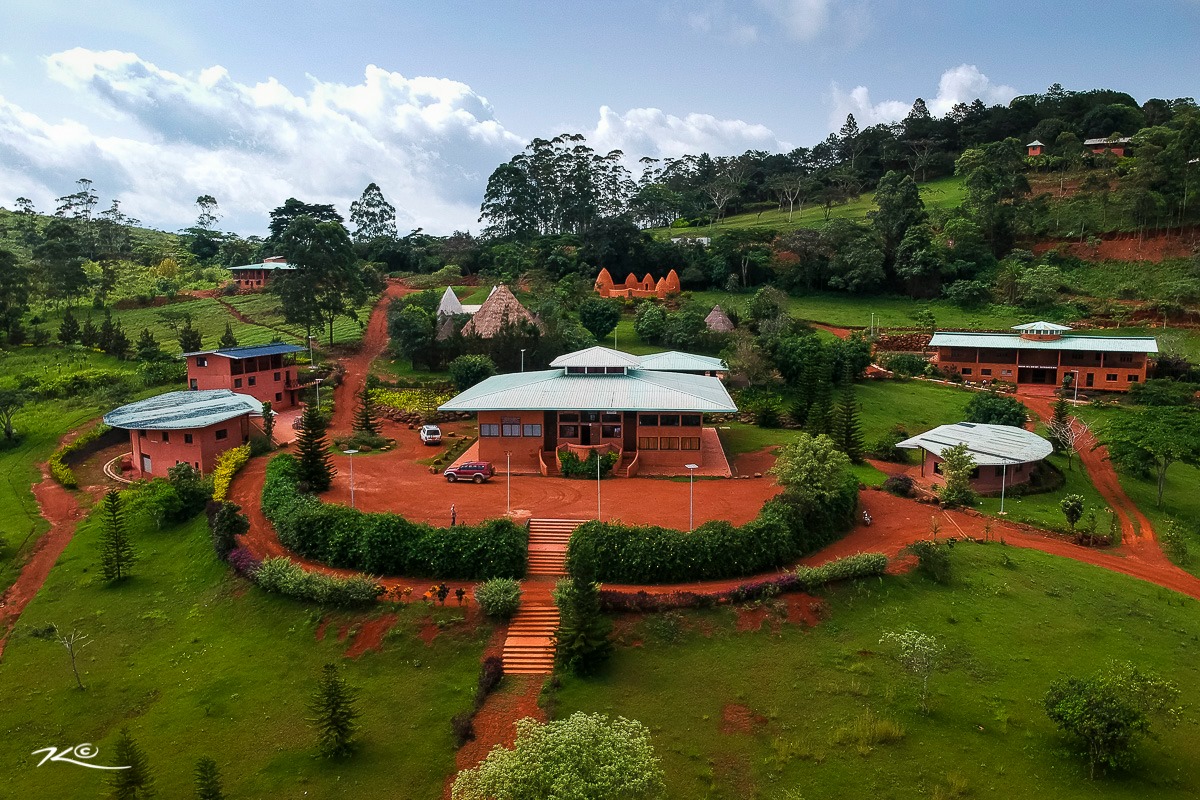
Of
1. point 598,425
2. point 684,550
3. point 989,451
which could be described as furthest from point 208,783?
point 989,451

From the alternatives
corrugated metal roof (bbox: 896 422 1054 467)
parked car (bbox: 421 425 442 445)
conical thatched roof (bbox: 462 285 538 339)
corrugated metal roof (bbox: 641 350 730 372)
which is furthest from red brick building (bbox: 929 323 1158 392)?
parked car (bbox: 421 425 442 445)

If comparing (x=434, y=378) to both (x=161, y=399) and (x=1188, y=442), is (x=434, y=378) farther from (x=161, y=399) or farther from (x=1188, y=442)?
(x=1188, y=442)

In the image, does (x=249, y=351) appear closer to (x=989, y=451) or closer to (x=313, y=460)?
(x=313, y=460)

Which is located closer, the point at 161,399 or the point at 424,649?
the point at 424,649

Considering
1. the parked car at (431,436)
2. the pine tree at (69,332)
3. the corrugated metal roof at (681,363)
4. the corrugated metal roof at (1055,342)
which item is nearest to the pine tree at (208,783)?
the parked car at (431,436)

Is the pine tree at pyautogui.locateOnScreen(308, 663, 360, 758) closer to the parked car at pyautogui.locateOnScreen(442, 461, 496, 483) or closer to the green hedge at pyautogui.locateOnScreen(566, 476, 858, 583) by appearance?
the green hedge at pyautogui.locateOnScreen(566, 476, 858, 583)

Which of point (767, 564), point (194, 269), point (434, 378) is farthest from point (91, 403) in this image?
point (194, 269)
